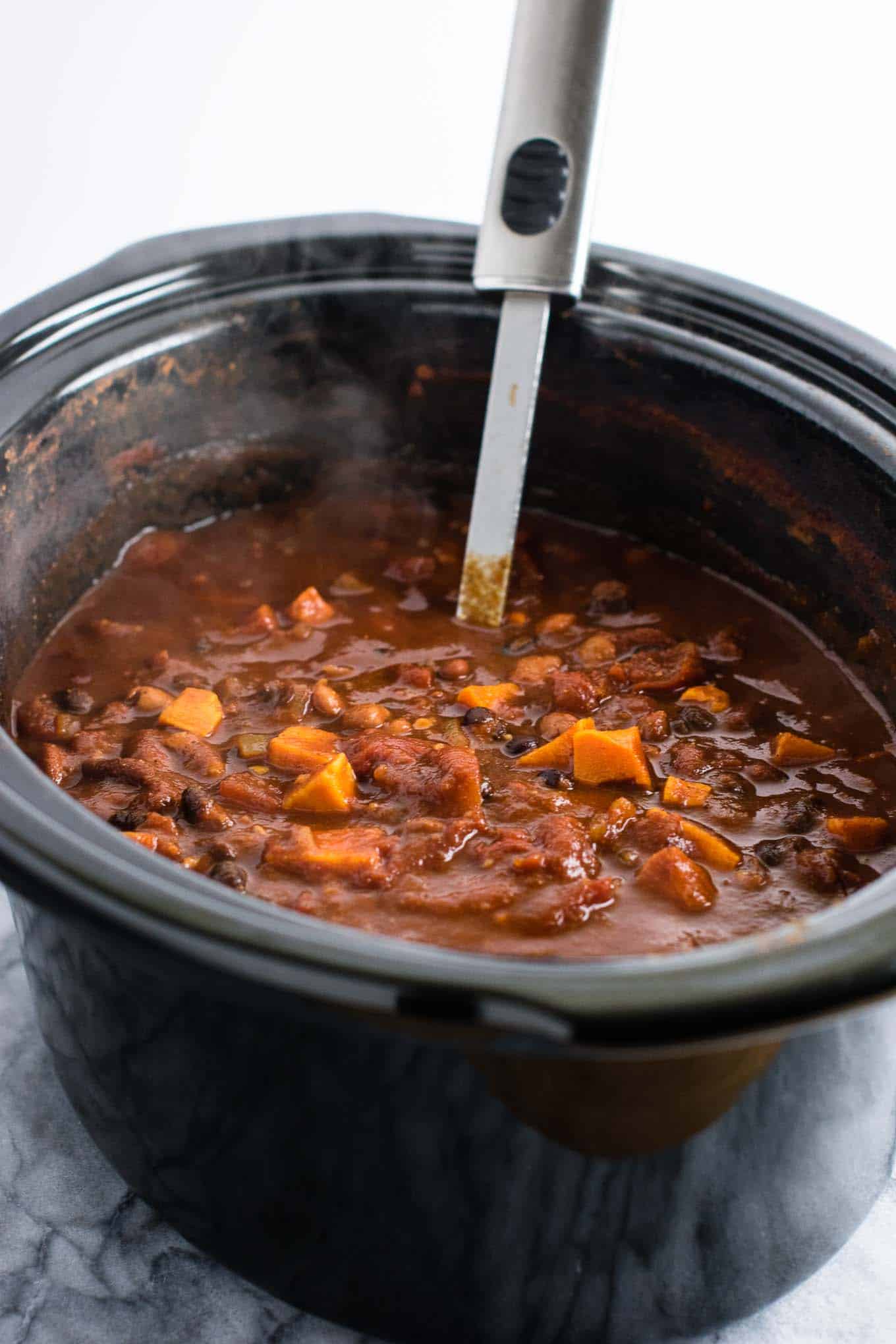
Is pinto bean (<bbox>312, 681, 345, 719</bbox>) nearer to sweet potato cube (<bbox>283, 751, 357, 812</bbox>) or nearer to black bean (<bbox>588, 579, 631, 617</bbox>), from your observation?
sweet potato cube (<bbox>283, 751, 357, 812</bbox>)

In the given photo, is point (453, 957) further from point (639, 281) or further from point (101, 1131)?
point (639, 281)

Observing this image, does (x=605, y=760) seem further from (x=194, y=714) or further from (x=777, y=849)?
(x=194, y=714)

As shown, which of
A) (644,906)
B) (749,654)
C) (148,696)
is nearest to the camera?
(644,906)

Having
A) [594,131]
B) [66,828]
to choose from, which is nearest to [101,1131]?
[66,828]

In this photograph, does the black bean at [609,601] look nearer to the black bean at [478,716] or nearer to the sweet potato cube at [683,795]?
the black bean at [478,716]

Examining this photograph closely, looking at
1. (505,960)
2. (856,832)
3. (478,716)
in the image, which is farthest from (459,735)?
(505,960)

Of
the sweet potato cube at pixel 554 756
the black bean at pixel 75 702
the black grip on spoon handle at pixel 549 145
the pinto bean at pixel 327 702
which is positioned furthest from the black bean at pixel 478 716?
the black grip on spoon handle at pixel 549 145

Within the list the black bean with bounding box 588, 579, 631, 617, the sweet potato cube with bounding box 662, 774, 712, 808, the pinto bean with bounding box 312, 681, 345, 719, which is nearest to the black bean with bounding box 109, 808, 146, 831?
the pinto bean with bounding box 312, 681, 345, 719
